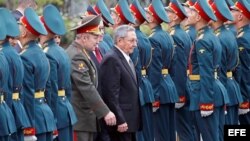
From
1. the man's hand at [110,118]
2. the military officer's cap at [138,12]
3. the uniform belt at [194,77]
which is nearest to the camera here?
the man's hand at [110,118]

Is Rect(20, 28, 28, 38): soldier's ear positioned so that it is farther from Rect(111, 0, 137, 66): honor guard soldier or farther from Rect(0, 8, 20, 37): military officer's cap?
Rect(111, 0, 137, 66): honor guard soldier

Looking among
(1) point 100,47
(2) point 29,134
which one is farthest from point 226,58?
(2) point 29,134

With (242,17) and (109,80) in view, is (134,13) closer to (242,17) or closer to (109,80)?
(242,17)

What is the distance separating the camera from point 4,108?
10.5 m

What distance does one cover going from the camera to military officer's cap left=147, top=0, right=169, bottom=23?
46.4 feet

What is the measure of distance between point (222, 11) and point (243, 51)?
0.65 metres

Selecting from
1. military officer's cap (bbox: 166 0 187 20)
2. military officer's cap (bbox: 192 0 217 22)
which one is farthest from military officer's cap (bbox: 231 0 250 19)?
military officer's cap (bbox: 192 0 217 22)

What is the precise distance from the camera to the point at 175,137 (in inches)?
564

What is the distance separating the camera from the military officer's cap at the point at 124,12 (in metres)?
13.5

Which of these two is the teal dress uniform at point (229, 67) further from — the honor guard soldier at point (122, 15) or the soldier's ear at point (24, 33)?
the soldier's ear at point (24, 33)

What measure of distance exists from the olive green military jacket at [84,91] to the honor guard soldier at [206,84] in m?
2.01

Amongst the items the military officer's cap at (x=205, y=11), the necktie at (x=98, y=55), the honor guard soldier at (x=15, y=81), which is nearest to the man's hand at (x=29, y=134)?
the honor guard soldier at (x=15, y=81)

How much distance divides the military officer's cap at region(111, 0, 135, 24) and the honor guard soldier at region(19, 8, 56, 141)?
7.83 feet

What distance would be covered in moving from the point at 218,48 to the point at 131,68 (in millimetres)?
1822
